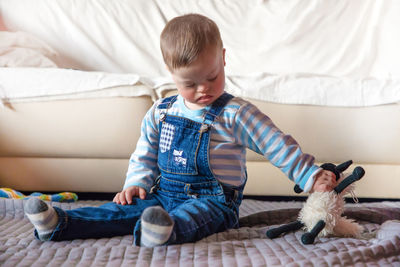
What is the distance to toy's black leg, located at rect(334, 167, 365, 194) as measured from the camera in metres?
0.79

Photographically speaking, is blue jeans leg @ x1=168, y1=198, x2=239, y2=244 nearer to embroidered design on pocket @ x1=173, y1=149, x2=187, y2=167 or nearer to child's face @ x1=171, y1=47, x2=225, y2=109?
embroidered design on pocket @ x1=173, y1=149, x2=187, y2=167

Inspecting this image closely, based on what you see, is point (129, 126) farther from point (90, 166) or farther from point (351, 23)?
point (351, 23)

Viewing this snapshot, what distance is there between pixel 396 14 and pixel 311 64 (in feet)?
1.16

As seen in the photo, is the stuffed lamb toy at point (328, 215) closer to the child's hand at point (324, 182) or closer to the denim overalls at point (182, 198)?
the child's hand at point (324, 182)

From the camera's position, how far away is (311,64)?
1.66 metres

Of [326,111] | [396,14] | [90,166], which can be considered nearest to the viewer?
[326,111]

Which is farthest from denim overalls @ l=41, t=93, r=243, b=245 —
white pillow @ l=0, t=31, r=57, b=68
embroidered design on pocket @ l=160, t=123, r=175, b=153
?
white pillow @ l=0, t=31, r=57, b=68

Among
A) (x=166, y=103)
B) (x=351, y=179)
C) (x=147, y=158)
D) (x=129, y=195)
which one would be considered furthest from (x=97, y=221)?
(x=351, y=179)

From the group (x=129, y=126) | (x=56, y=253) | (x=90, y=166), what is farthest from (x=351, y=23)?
(x=56, y=253)

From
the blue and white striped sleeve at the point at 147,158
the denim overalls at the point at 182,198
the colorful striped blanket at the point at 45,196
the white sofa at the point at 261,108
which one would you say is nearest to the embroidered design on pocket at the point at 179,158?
the denim overalls at the point at 182,198

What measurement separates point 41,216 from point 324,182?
58cm

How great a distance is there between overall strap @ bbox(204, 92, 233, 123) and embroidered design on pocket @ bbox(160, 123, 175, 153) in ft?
0.31

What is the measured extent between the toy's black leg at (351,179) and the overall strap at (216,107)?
30cm

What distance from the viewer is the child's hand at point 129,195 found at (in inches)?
37.0
